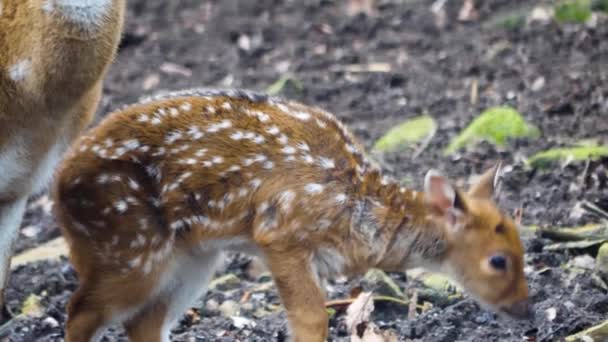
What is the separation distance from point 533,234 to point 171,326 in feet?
6.73

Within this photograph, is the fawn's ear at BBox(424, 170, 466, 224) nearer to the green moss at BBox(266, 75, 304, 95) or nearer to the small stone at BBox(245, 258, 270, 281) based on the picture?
the small stone at BBox(245, 258, 270, 281)

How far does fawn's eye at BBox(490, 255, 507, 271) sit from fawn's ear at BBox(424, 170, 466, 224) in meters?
0.24

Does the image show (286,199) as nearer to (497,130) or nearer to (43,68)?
(43,68)

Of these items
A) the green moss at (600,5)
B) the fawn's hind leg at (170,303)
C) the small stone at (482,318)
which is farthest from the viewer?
the green moss at (600,5)

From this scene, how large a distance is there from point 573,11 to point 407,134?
247 cm

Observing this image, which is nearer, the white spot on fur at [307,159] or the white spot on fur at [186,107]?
the white spot on fur at [307,159]

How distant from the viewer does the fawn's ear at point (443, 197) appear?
5469mm

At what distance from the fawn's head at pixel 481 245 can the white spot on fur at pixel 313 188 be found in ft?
1.60

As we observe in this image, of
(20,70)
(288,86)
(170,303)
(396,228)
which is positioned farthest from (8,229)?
(288,86)

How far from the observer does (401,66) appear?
10.0 m

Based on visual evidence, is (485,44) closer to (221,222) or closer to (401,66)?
(401,66)

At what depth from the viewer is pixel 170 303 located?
5.74 metres

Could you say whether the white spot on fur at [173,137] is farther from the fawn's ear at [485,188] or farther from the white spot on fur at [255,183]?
the fawn's ear at [485,188]

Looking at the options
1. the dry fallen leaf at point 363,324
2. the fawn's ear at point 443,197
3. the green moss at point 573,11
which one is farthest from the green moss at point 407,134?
the fawn's ear at point 443,197
